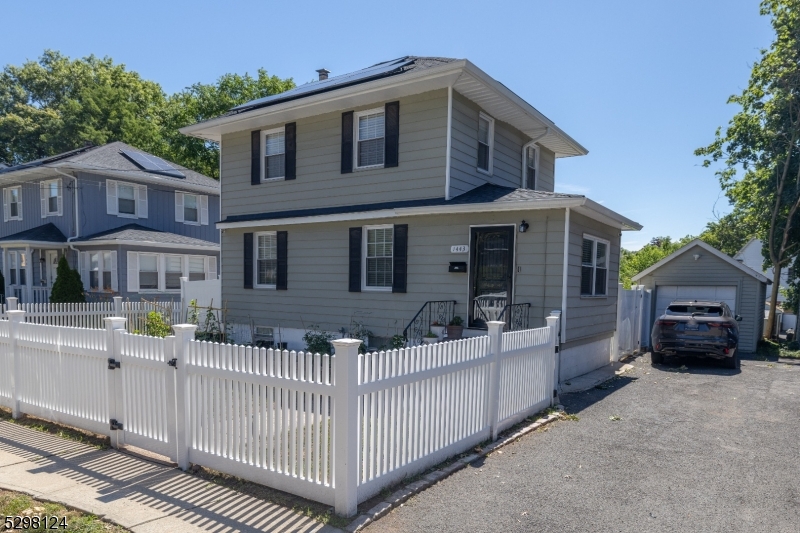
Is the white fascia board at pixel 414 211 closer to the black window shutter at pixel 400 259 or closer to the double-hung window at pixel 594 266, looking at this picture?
the black window shutter at pixel 400 259

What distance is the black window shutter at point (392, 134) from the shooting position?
11.2 metres

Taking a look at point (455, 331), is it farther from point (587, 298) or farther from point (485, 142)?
point (485, 142)

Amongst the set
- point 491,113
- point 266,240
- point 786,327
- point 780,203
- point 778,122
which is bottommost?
point 786,327

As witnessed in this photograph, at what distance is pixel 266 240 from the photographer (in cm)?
1384

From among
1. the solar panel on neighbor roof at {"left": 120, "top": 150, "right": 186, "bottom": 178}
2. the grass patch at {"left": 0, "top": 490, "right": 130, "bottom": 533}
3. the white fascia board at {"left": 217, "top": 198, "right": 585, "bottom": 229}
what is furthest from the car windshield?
the solar panel on neighbor roof at {"left": 120, "top": 150, "right": 186, "bottom": 178}

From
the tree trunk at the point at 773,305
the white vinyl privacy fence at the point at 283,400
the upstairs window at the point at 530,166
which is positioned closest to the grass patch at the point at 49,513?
the white vinyl privacy fence at the point at 283,400

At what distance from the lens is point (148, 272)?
20219 millimetres

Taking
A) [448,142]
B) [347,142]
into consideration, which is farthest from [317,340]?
[448,142]

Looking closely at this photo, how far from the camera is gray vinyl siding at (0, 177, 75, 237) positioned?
19812 mm

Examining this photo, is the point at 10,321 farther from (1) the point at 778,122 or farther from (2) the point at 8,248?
(1) the point at 778,122

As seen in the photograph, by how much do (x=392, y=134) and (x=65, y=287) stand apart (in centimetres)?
1352

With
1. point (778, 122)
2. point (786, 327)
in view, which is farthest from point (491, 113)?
point (786, 327)

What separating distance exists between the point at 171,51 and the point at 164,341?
86.4ft

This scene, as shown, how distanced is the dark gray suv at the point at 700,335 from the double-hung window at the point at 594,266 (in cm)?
158
